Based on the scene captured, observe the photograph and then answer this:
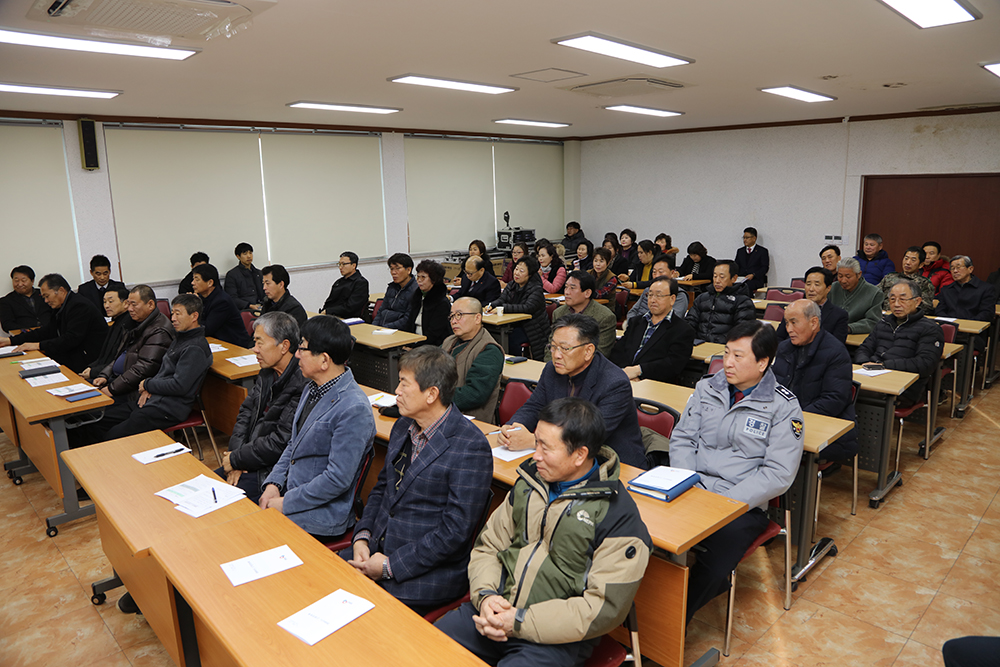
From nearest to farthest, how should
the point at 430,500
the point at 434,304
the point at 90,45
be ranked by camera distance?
the point at 430,500 → the point at 90,45 → the point at 434,304

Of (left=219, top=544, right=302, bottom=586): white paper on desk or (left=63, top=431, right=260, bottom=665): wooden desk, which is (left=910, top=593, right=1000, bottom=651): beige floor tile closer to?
(left=219, top=544, right=302, bottom=586): white paper on desk

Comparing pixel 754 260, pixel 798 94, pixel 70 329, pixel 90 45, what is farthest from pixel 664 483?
pixel 754 260

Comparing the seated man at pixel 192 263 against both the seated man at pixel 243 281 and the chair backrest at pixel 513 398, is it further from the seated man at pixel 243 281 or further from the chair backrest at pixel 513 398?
the chair backrest at pixel 513 398

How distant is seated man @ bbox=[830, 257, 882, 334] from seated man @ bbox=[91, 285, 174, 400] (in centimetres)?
566

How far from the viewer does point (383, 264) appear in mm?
10344

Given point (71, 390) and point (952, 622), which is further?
point (71, 390)

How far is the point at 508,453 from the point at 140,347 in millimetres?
→ 3097

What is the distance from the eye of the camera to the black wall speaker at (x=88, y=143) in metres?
7.30

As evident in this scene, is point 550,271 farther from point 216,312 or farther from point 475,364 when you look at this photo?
point 475,364

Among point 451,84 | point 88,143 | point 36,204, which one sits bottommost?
point 36,204

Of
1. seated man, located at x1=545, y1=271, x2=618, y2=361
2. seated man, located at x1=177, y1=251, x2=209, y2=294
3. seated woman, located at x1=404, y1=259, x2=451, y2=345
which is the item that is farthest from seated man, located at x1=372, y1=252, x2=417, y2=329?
seated man, located at x1=177, y1=251, x2=209, y2=294

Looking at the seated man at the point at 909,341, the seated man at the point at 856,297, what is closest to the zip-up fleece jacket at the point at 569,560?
the seated man at the point at 909,341

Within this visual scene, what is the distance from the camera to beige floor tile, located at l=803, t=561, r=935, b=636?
2947 millimetres

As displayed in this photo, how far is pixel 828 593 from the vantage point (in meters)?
3.16
